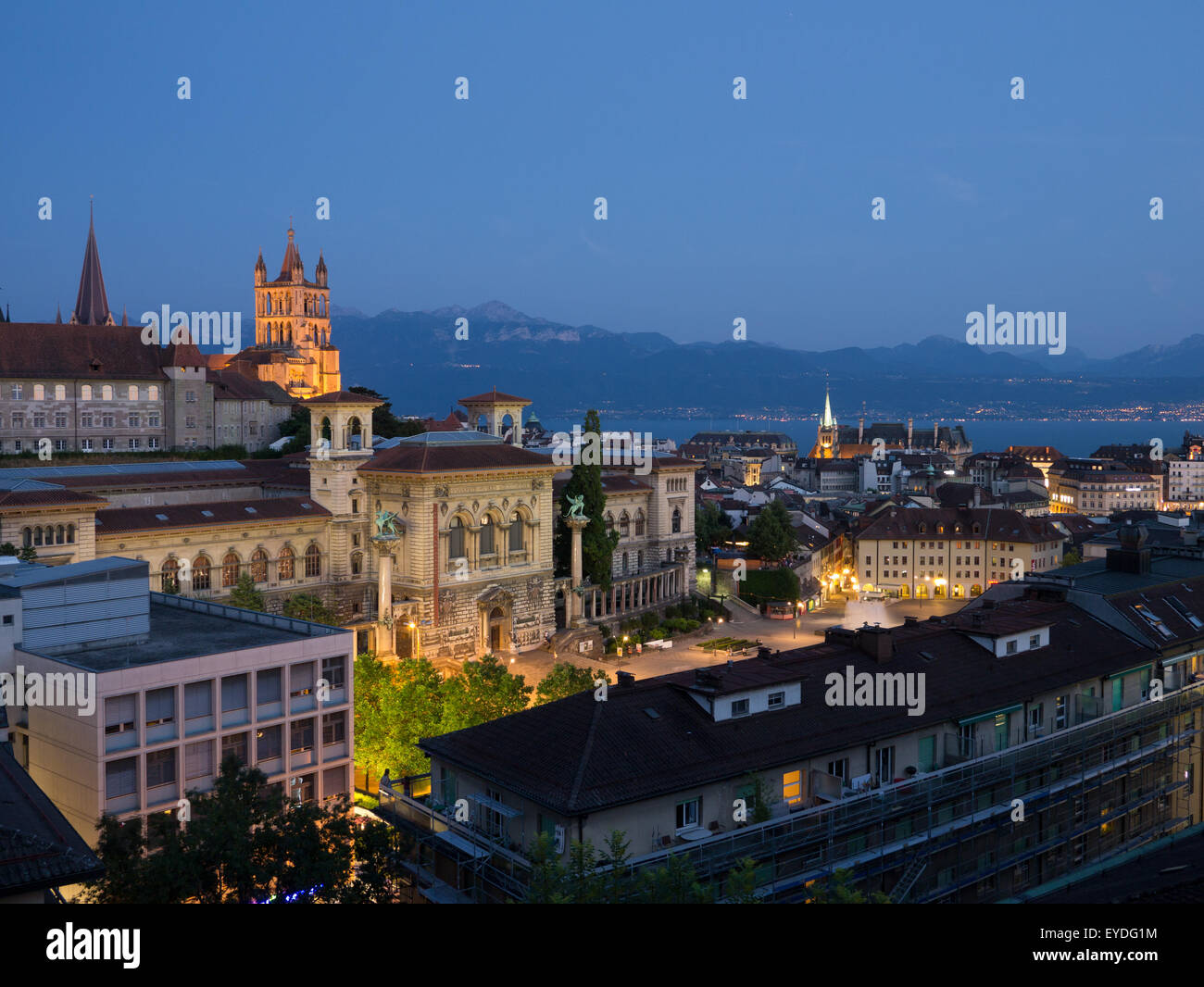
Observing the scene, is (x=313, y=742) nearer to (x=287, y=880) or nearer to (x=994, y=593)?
(x=287, y=880)

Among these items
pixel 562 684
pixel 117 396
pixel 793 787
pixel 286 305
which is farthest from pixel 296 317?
pixel 793 787

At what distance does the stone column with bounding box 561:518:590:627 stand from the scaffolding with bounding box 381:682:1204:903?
36933 mm

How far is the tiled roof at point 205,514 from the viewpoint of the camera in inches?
2258

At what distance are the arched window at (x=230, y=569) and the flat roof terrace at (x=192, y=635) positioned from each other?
16232 mm

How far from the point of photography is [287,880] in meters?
21.5

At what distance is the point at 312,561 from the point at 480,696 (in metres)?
27.6

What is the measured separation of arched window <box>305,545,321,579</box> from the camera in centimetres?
6550

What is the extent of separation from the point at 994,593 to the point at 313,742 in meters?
29.3

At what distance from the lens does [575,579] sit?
70.4 metres

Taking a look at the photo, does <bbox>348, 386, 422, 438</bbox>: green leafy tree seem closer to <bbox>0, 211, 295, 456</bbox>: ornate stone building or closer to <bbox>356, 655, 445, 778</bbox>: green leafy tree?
<bbox>0, 211, 295, 456</bbox>: ornate stone building

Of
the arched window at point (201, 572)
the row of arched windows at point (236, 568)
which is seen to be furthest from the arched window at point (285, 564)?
the arched window at point (201, 572)

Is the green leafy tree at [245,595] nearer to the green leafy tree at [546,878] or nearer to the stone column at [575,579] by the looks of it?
the stone column at [575,579]

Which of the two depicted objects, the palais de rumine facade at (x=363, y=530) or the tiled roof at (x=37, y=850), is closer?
the tiled roof at (x=37, y=850)

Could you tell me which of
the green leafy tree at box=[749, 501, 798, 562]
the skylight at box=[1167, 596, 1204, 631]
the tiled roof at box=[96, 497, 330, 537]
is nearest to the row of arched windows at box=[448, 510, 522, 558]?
the tiled roof at box=[96, 497, 330, 537]
